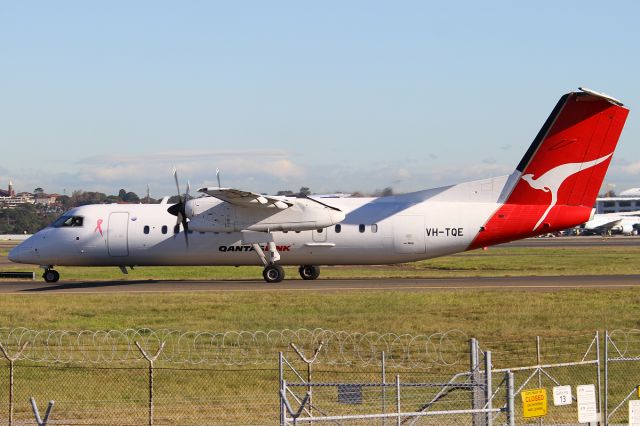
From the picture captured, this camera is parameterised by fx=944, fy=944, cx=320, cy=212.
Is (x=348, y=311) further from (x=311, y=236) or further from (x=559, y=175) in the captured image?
(x=559, y=175)

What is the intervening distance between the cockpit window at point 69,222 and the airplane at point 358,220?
2.2 inches

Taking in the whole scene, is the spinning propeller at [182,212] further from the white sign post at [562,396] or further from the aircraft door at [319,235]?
the white sign post at [562,396]

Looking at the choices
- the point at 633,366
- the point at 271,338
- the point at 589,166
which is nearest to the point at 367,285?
the point at 589,166

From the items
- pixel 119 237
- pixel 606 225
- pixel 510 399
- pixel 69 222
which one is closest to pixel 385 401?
pixel 510 399

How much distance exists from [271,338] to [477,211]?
49.3ft

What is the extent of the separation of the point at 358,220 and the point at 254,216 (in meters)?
4.56

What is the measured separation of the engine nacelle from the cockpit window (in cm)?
593

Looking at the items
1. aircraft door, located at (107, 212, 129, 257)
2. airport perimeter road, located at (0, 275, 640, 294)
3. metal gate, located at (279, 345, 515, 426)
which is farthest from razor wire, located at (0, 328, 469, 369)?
aircraft door, located at (107, 212, 129, 257)

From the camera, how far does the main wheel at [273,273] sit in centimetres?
4203

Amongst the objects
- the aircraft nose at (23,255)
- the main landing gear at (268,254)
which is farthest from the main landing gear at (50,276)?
the main landing gear at (268,254)

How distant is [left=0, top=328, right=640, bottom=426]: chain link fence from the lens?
63.4ft

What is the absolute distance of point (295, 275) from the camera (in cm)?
5138

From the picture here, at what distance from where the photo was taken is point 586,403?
557 inches

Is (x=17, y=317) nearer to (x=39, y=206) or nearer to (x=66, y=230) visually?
(x=66, y=230)
